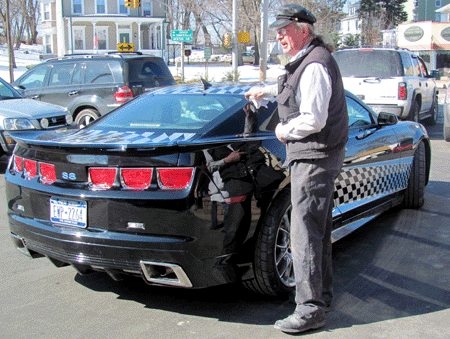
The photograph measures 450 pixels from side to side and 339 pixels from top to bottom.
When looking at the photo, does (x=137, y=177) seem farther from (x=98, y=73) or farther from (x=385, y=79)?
(x=385, y=79)

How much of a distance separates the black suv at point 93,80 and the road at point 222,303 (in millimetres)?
6211

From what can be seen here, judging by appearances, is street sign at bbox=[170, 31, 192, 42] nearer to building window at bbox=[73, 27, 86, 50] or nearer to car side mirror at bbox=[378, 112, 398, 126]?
car side mirror at bbox=[378, 112, 398, 126]


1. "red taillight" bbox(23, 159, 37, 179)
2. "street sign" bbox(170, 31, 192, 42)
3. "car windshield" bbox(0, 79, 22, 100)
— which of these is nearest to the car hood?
"car windshield" bbox(0, 79, 22, 100)

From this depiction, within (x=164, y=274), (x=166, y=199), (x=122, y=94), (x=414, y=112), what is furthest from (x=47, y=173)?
(x=414, y=112)

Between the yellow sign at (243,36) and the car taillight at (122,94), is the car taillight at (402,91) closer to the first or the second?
the car taillight at (122,94)

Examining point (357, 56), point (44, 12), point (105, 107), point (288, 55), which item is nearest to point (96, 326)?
point (288, 55)

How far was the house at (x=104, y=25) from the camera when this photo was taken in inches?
1857

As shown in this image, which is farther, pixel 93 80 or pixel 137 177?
pixel 93 80

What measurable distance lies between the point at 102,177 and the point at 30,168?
68cm

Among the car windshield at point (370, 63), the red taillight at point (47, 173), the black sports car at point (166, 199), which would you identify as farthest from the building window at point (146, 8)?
the red taillight at point (47, 173)

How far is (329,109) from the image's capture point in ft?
9.75

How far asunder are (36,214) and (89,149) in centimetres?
61

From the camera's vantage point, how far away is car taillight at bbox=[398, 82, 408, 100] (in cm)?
1063

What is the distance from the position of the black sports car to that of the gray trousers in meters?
0.30
